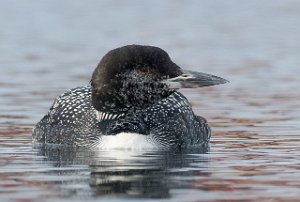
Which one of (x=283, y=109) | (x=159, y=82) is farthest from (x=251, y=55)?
(x=159, y=82)

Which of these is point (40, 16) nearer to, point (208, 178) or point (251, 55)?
point (251, 55)

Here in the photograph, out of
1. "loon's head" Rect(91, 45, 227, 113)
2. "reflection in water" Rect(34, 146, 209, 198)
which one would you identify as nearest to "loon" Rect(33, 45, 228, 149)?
"loon's head" Rect(91, 45, 227, 113)

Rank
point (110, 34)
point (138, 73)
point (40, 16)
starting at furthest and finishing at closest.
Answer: point (40, 16), point (110, 34), point (138, 73)

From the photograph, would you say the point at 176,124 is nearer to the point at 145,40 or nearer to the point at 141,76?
the point at 141,76

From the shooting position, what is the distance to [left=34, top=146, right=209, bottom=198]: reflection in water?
836 centimetres

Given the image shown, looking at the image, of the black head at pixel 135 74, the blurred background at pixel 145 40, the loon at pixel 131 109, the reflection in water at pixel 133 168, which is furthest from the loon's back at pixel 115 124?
the blurred background at pixel 145 40

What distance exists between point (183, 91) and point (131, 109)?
Result: 505cm

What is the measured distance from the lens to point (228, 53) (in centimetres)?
1977

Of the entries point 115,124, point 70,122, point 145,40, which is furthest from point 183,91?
point 145,40

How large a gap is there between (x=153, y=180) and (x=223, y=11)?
17441mm

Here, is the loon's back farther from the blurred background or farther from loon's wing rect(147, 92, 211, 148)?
the blurred background

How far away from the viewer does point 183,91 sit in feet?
51.2

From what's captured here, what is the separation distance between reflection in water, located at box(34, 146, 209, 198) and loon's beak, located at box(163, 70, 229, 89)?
0.60m

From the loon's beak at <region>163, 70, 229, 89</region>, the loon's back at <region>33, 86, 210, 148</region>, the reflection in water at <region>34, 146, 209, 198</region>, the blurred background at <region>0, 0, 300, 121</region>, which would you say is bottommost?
the reflection in water at <region>34, 146, 209, 198</region>
